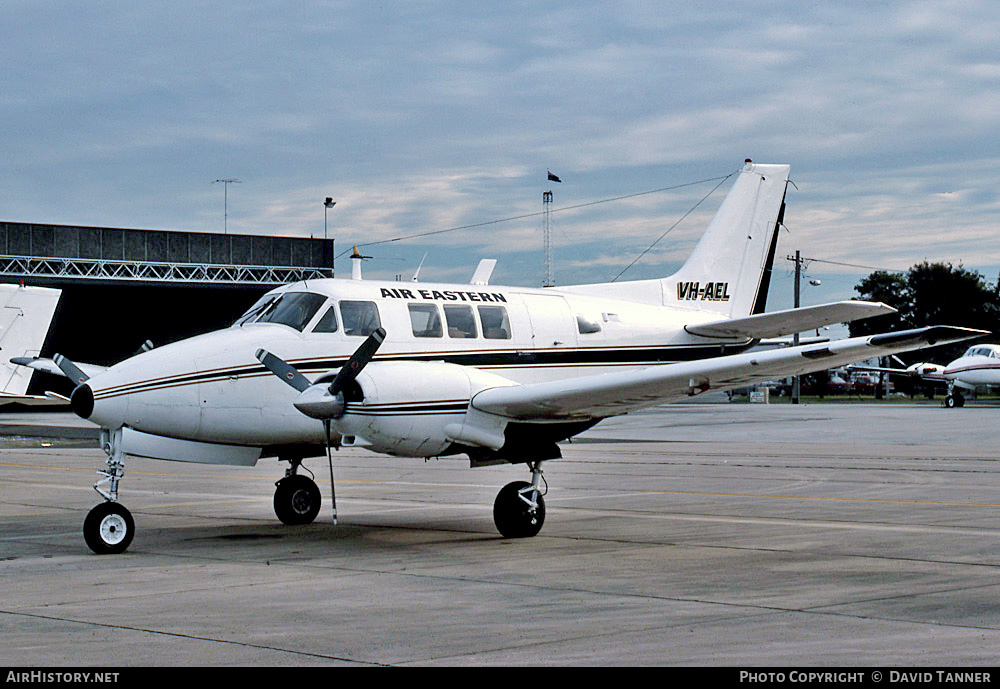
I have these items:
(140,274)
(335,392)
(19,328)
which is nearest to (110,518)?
(335,392)

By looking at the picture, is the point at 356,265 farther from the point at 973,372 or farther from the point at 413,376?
the point at 973,372

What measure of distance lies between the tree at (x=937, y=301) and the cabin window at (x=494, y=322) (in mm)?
90488

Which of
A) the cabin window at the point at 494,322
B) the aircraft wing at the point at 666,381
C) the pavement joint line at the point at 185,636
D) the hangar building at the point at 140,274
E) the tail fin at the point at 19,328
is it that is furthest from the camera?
the hangar building at the point at 140,274

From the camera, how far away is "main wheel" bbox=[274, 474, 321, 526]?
601 inches

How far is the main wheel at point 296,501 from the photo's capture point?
15258 mm

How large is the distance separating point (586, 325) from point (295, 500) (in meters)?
4.66

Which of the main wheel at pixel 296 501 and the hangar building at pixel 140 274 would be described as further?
the hangar building at pixel 140 274

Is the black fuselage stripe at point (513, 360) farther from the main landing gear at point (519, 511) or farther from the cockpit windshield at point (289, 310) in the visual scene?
the main landing gear at point (519, 511)

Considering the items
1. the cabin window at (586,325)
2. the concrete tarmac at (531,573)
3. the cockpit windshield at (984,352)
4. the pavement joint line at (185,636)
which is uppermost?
the cockpit windshield at (984,352)

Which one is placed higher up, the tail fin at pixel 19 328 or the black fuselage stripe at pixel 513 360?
the tail fin at pixel 19 328

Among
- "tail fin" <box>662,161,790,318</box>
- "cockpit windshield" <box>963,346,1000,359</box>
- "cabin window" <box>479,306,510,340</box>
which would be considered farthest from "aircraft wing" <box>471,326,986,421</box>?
"cockpit windshield" <box>963,346,1000,359</box>

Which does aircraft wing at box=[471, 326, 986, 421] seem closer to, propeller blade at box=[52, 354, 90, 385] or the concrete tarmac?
the concrete tarmac

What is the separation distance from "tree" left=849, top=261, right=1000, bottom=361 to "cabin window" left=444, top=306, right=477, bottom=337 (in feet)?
298

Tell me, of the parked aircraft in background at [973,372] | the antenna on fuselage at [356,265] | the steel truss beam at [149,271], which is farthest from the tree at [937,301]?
the antenna on fuselage at [356,265]
